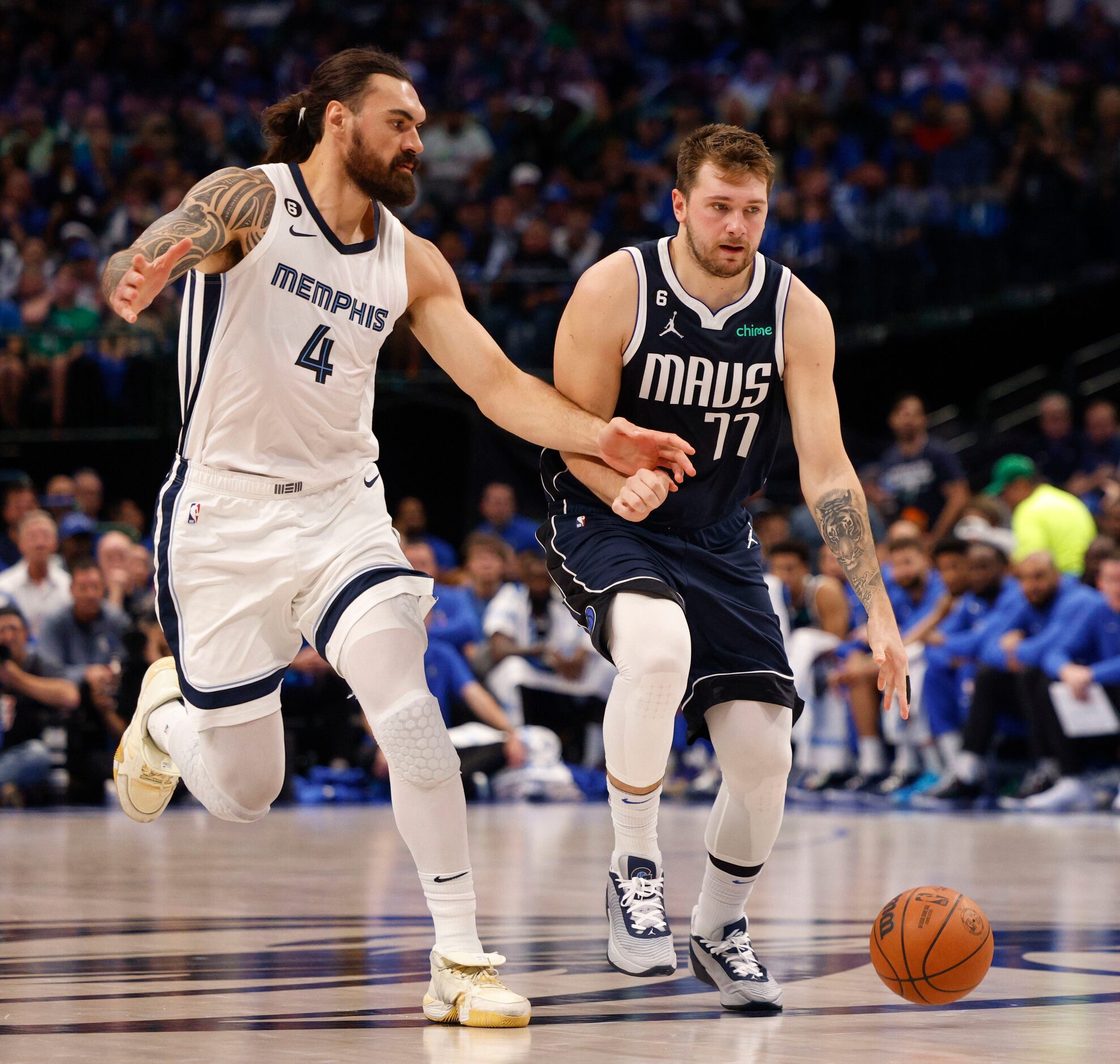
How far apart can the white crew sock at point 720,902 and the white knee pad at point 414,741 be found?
1.00m

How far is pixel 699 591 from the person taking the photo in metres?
5.03

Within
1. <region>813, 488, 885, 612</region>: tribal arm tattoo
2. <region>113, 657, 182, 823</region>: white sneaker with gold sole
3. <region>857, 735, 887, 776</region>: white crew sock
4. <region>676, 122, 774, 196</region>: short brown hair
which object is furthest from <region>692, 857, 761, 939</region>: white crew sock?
<region>857, 735, 887, 776</region>: white crew sock

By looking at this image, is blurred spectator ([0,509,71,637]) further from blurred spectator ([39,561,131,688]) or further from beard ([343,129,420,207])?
beard ([343,129,420,207])

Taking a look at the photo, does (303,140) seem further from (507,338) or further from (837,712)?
(507,338)

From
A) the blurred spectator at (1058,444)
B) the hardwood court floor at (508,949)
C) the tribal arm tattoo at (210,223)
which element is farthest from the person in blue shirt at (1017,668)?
the tribal arm tattoo at (210,223)

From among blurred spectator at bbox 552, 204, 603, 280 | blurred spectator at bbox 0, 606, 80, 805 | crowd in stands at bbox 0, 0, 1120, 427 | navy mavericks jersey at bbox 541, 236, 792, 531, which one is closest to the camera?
navy mavericks jersey at bbox 541, 236, 792, 531

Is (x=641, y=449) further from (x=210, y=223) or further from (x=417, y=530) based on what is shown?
(x=417, y=530)

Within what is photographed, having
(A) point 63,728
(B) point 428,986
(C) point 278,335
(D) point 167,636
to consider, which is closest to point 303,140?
(C) point 278,335

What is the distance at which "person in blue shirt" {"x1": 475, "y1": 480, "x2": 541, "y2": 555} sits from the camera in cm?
1461

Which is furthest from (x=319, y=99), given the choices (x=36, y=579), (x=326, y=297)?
(x=36, y=579)

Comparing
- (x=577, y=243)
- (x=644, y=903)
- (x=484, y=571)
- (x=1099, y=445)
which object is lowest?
(x=644, y=903)

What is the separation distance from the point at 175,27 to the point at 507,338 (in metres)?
9.18

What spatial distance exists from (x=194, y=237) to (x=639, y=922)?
7.71 ft

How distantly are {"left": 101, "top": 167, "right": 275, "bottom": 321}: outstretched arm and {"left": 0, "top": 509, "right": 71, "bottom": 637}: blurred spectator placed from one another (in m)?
7.99
